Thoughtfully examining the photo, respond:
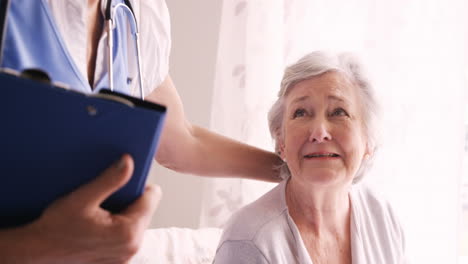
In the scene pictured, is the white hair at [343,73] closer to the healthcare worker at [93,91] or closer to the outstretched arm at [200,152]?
the outstretched arm at [200,152]

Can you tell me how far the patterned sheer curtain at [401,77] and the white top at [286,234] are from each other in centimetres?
29

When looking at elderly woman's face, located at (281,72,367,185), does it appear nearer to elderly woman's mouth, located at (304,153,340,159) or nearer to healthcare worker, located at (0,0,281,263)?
elderly woman's mouth, located at (304,153,340,159)

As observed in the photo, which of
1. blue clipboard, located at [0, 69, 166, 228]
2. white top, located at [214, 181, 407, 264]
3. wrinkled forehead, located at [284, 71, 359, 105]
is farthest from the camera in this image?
wrinkled forehead, located at [284, 71, 359, 105]

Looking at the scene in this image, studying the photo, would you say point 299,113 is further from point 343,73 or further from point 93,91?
point 93,91

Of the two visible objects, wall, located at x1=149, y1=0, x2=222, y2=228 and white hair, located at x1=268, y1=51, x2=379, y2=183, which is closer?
white hair, located at x1=268, y1=51, x2=379, y2=183

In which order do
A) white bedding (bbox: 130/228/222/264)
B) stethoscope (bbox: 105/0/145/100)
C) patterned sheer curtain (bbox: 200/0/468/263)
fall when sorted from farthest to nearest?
patterned sheer curtain (bbox: 200/0/468/263), white bedding (bbox: 130/228/222/264), stethoscope (bbox: 105/0/145/100)

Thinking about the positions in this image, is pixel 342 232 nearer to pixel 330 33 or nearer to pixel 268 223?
pixel 268 223

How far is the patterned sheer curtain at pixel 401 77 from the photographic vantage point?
1.71 m

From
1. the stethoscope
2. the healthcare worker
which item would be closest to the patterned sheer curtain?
the healthcare worker

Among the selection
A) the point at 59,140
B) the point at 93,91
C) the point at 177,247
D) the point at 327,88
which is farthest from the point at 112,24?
the point at 177,247

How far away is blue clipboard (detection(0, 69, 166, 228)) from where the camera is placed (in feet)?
1.56

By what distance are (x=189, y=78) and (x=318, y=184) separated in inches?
45.8

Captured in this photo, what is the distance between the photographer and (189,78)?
2.19 metres

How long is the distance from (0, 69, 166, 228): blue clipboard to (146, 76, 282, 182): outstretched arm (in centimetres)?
63
